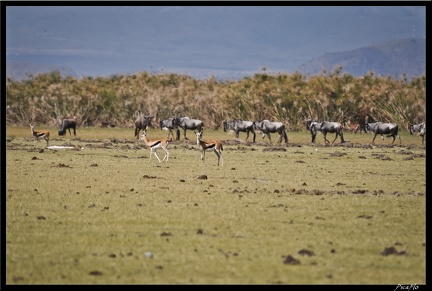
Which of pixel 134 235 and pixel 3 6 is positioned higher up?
pixel 3 6

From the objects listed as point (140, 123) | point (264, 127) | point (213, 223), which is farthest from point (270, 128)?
point (213, 223)

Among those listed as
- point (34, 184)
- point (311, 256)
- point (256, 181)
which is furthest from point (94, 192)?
point (311, 256)

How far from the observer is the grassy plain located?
10.8 meters

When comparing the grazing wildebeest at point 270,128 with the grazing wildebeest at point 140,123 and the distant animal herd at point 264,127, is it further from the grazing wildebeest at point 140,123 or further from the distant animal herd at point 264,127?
the grazing wildebeest at point 140,123

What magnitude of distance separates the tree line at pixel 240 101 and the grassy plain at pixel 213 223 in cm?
2429

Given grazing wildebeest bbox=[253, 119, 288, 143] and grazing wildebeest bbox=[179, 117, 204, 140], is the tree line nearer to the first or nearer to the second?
grazing wildebeest bbox=[179, 117, 204, 140]

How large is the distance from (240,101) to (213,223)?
3923cm

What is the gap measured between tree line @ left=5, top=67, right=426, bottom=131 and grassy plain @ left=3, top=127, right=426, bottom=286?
79.7ft

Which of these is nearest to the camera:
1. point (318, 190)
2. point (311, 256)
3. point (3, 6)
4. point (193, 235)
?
point (311, 256)

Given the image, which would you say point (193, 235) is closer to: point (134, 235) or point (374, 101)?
point (134, 235)

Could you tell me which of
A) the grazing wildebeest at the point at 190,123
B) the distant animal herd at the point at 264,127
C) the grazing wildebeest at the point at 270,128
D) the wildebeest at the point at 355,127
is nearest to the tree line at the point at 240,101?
the wildebeest at the point at 355,127

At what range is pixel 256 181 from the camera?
21.7 metres

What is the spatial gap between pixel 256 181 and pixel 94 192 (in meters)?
4.56

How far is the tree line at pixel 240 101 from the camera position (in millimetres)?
51125
